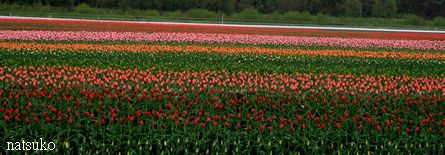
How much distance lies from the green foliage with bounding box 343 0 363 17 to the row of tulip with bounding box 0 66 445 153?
62267 mm

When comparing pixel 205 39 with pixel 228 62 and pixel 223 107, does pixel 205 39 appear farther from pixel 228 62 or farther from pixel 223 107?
pixel 223 107

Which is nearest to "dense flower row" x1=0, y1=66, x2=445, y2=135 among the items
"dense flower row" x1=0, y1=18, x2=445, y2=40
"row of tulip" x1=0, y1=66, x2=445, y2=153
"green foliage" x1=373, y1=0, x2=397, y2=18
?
"row of tulip" x1=0, y1=66, x2=445, y2=153

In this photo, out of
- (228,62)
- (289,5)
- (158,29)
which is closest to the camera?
(228,62)

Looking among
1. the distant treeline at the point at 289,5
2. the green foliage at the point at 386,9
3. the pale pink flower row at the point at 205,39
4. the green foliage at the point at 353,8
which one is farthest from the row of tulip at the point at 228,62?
the green foliage at the point at 386,9

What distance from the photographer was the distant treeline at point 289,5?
6731cm

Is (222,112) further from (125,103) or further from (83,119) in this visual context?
(83,119)

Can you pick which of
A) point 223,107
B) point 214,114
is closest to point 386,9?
point 223,107

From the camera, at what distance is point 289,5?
72.9m

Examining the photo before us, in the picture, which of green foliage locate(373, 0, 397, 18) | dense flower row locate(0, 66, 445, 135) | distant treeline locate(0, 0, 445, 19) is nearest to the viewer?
dense flower row locate(0, 66, 445, 135)

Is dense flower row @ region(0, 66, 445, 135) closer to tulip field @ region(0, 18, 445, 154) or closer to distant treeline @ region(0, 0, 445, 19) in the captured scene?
tulip field @ region(0, 18, 445, 154)

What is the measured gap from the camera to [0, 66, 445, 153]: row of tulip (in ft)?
23.1

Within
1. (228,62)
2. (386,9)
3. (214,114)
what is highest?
(386,9)

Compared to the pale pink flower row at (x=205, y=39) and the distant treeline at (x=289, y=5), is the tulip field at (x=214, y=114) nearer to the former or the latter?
the pale pink flower row at (x=205, y=39)

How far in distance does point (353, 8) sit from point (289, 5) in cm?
848
